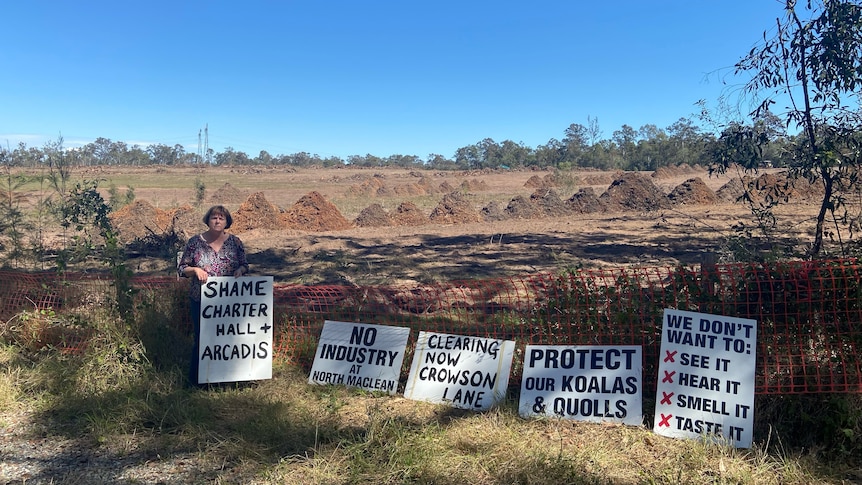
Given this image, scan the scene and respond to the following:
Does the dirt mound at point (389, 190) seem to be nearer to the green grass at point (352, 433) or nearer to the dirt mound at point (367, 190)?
the dirt mound at point (367, 190)

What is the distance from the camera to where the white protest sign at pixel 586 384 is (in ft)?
13.6

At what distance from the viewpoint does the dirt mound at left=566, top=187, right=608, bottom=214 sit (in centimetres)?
2227

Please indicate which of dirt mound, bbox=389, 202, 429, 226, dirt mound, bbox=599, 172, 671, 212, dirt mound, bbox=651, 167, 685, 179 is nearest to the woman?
dirt mound, bbox=389, 202, 429, 226

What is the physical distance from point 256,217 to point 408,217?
5.09 meters

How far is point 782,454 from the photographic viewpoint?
12.0 feet

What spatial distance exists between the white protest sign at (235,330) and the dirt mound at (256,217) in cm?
1226

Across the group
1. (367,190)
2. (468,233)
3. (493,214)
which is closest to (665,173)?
(367,190)

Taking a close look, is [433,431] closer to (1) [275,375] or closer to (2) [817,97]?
(1) [275,375]

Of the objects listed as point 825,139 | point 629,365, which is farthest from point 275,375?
point 825,139

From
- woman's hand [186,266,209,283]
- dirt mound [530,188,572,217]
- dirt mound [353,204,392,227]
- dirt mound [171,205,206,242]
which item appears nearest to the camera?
woman's hand [186,266,209,283]

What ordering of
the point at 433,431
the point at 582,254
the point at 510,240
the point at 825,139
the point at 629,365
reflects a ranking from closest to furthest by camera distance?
the point at 433,431, the point at 629,365, the point at 825,139, the point at 582,254, the point at 510,240

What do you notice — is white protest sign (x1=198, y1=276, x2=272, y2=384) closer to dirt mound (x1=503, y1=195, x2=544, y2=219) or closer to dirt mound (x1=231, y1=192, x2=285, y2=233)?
dirt mound (x1=231, y1=192, x2=285, y2=233)

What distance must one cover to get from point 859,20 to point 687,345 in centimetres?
363

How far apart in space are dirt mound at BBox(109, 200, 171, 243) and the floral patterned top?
968cm
